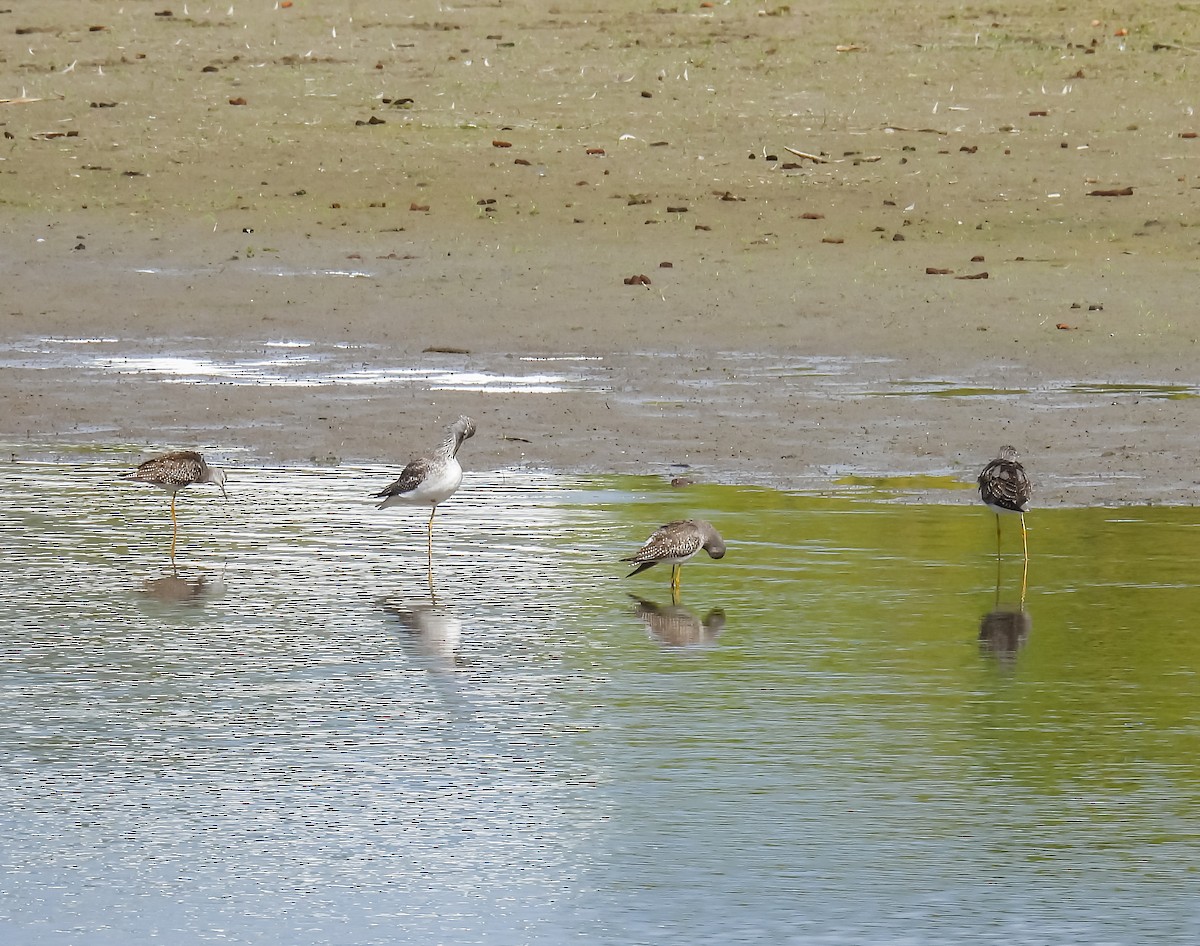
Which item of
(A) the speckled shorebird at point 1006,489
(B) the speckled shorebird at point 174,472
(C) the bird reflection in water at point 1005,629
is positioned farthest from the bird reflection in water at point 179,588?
(A) the speckled shorebird at point 1006,489

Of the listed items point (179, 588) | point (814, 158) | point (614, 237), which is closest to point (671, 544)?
point (179, 588)

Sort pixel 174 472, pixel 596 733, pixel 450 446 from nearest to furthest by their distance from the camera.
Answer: pixel 596 733
pixel 450 446
pixel 174 472

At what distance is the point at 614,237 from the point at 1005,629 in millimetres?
12245

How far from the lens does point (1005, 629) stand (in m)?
9.66

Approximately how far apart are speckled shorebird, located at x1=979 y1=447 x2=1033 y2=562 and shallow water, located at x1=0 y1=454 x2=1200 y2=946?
0.24m

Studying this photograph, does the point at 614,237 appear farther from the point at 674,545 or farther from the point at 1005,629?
the point at 1005,629

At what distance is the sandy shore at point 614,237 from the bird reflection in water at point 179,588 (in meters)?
3.78

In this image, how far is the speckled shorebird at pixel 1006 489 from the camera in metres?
11.4

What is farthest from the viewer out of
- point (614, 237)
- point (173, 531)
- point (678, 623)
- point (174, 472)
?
point (614, 237)

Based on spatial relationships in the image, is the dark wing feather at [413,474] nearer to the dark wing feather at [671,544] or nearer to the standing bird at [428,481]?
the standing bird at [428,481]

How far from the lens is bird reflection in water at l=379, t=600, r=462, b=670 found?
9.09m

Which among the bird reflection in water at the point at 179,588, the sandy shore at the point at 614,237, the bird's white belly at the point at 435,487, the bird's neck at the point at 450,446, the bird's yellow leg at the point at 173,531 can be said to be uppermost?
the sandy shore at the point at 614,237

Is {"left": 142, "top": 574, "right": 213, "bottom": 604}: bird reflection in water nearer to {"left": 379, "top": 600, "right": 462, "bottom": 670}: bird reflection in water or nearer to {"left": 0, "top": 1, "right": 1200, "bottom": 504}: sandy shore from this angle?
{"left": 379, "top": 600, "right": 462, "bottom": 670}: bird reflection in water

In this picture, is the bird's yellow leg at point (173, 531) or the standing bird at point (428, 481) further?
the standing bird at point (428, 481)
